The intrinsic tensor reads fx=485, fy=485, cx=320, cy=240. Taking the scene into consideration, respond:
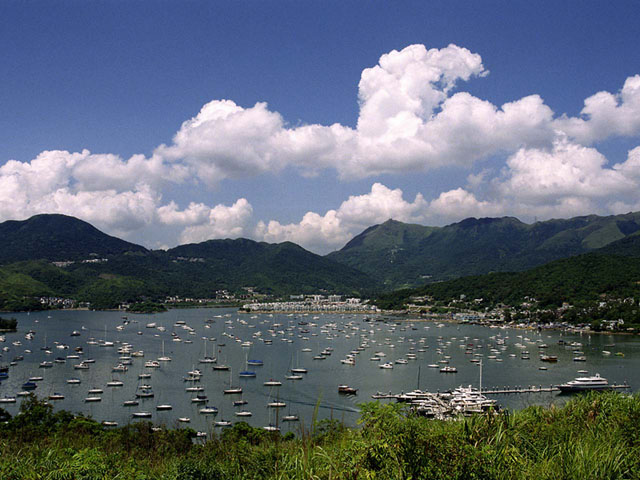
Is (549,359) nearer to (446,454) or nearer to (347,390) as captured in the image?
(347,390)

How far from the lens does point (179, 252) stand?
16925 cm

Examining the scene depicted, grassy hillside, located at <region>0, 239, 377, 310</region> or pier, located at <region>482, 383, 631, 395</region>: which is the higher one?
grassy hillside, located at <region>0, 239, 377, 310</region>

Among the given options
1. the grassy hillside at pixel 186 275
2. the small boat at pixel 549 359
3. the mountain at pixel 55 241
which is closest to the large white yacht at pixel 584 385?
the small boat at pixel 549 359

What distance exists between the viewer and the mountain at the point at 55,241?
449 feet

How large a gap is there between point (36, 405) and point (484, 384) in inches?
886

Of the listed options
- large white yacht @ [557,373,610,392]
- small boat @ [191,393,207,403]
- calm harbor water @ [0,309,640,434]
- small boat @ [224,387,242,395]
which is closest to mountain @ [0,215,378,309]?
calm harbor water @ [0,309,640,434]

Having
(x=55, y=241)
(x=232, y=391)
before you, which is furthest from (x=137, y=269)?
(x=232, y=391)

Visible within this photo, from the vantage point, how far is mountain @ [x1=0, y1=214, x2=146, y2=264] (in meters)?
137

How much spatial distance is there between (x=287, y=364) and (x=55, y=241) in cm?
13839

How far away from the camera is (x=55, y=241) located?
5856 inches

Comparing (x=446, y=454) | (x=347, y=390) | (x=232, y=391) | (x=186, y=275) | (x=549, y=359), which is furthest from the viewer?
(x=186, y=275)

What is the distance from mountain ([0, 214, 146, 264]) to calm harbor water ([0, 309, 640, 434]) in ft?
277

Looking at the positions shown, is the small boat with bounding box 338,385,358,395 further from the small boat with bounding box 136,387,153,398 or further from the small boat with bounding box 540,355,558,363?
the small boat with bounding box 540,355,558,363

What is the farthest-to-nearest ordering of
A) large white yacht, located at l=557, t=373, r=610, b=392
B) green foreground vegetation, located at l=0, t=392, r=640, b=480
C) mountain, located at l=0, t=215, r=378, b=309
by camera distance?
mountain, located at l=0, t=215, r=378, b=309
large white yacht, located at l=557, t=373, r=610, b=392
green foreground vegetation, located at l=0, t=392, r=640, b=480
